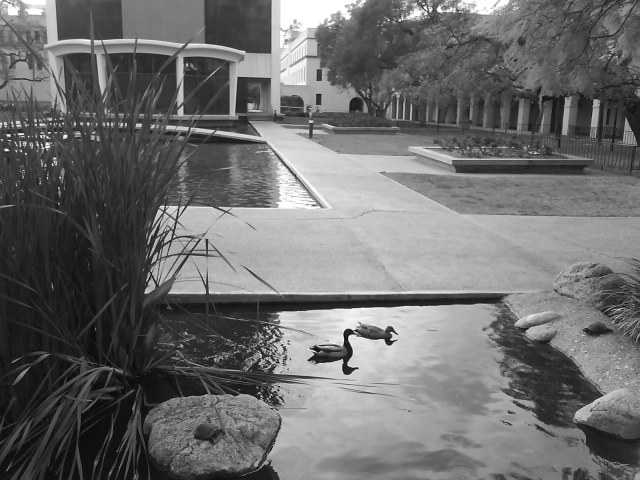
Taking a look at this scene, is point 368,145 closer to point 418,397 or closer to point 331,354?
point 331,354

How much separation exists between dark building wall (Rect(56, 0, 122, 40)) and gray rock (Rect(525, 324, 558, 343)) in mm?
46187

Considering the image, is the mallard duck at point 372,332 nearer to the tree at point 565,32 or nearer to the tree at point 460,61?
the tree at point 565,32

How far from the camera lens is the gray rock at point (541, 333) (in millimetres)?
5926

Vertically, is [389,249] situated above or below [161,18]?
below

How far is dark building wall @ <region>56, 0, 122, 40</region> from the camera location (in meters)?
45.6

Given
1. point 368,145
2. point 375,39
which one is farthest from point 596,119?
point 368,145

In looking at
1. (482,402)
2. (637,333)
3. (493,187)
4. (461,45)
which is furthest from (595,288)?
(461,45)

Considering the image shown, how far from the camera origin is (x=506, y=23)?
30.8 ft

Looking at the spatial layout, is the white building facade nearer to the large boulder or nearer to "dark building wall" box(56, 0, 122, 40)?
"dark building wall" box(56, 0, 122, 40)

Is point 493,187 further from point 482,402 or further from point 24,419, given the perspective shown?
point 24,419

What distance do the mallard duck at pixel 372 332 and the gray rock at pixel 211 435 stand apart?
1683 millimetres

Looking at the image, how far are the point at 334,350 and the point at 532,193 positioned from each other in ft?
35.5

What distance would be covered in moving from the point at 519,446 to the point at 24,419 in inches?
121

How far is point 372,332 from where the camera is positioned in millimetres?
5637
